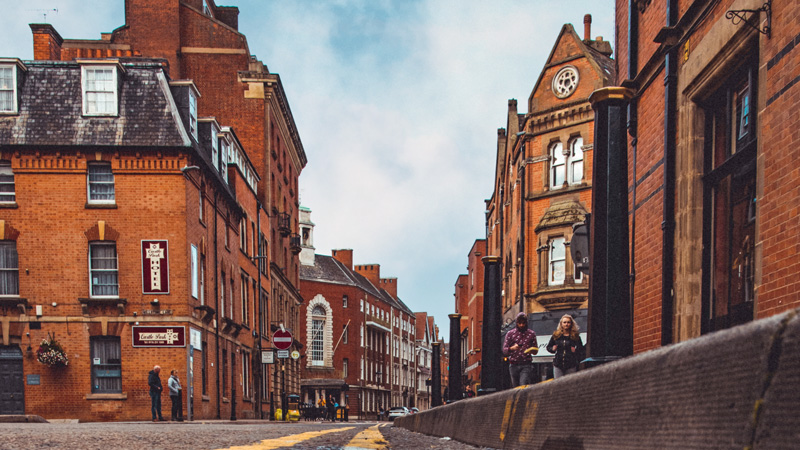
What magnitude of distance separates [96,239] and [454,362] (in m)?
12.1

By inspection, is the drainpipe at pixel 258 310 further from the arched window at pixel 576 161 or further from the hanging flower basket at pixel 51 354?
the arched window at pixel 576 161

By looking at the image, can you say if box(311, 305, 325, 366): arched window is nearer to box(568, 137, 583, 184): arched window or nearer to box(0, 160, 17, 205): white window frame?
box(568, 137, 583, 184): arched window

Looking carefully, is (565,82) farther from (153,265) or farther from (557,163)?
(153,265)

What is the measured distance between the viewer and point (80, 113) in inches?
907

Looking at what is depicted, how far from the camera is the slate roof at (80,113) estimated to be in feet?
73.7

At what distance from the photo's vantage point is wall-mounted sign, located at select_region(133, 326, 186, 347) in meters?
22.0

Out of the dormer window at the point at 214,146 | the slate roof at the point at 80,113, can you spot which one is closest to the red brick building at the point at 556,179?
the dormer window at the point at 214,146

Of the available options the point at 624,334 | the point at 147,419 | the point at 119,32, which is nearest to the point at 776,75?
the point at 624,334

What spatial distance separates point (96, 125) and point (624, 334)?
21581 millimetres

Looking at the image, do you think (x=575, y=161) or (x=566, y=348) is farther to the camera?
(x=575, y=161)

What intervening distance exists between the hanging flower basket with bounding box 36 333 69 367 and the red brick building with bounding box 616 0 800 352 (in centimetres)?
1712

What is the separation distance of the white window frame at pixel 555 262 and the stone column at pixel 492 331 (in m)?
16.6

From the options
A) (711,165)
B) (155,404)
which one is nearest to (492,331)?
(711,165)

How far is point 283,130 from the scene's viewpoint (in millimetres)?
45875
